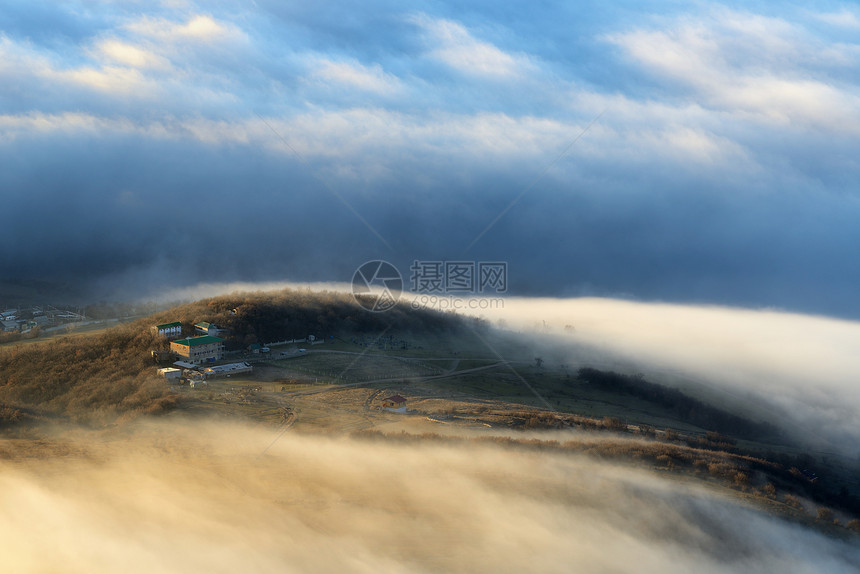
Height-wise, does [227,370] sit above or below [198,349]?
below

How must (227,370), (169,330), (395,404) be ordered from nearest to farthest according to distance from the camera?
(395,404) < (227,370) < (169,330)

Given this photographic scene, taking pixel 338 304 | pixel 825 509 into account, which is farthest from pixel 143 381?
pixel 825 509

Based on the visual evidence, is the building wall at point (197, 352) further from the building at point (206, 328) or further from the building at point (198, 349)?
the building at point (206, 328)

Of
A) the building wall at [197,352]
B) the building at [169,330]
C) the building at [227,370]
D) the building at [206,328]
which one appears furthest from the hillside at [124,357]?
the building at [227,370]

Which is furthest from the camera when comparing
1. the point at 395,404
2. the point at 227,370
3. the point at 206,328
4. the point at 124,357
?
the point at 206,328

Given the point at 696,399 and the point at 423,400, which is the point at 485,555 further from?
the point at 696,399

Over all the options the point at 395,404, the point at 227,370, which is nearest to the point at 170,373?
the point at 227,370

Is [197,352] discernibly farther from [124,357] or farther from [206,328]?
[206,328]

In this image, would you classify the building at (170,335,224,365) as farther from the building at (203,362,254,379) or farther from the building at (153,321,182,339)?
the building at (203,362,254,379)
